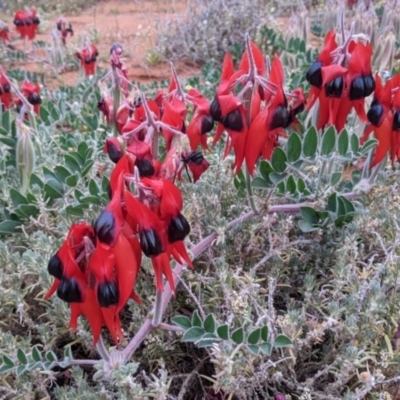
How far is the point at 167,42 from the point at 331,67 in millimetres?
4009

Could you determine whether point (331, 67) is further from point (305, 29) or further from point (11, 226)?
point (305, 29)

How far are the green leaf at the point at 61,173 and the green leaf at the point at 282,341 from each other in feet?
2.64

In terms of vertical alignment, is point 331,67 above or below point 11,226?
above

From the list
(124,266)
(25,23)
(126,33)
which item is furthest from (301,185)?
(126,33)

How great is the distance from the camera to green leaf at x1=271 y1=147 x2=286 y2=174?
1475 mm

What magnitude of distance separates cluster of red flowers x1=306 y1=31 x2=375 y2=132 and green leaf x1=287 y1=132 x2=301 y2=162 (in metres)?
0.11

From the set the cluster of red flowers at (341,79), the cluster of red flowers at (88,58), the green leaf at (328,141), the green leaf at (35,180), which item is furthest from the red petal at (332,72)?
the cluster of red flowers at (88,58)

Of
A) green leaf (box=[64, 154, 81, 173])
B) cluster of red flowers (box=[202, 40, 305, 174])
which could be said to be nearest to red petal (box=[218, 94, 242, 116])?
cluster of red flowers (box=[202, 40, 305, 174])

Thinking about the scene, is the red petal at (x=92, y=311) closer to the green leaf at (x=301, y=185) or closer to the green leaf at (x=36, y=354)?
the green leaf at (x=36, y=354)

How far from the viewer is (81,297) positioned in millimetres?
937

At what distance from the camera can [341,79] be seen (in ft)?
4.60

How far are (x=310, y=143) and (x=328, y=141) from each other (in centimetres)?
5

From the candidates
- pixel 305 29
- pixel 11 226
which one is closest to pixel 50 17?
pixel 305 29

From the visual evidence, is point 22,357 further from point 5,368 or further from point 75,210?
point 75,210
